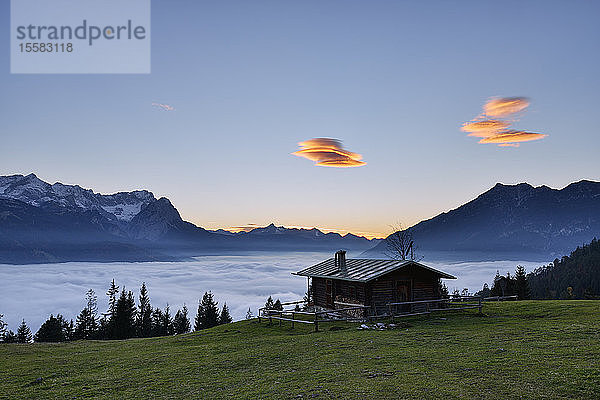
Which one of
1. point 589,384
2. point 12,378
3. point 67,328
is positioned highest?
point 589,384

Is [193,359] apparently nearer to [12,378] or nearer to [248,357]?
[248,357]

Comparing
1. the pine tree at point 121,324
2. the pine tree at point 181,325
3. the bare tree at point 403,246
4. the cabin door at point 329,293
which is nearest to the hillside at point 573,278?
the bare tree at point 403,246

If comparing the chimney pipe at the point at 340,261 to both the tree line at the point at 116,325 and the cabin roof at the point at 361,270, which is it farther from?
the tree line at the point at 116,325

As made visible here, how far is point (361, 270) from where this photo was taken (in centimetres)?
4734

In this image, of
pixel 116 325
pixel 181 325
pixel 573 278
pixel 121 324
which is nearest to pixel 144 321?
pixel 181 325

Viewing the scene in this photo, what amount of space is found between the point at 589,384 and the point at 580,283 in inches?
6435

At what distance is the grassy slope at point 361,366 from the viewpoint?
55.1 feet

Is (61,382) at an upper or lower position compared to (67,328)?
upper

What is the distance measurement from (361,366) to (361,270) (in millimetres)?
26163

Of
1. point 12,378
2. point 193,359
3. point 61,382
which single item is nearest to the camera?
point 61,382

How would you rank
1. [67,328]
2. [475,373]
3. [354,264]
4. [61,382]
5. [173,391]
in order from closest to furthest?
[475,373], [173,391], [61,382], [354,264], [67,328]

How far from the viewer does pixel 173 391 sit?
782 inches

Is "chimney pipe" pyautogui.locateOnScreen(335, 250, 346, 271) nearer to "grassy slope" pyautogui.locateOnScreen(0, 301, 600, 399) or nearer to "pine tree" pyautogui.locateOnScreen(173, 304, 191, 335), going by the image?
"grassy slope" pyautogui.locateOnScreen(0, 301, 600, 399)

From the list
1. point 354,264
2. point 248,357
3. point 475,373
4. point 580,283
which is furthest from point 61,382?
point 580,283
